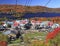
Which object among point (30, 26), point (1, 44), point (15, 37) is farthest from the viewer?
point (30, 26)

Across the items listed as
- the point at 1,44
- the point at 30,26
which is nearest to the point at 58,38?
the point at 1,44

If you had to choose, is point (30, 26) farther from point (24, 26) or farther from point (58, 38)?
point (58, 38)

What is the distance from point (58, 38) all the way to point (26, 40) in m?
7.24

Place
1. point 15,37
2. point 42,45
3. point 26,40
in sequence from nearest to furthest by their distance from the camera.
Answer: point 42,45 < point 26,40 < point 15,37

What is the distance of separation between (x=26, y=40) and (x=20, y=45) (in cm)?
147

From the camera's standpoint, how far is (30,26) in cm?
4816

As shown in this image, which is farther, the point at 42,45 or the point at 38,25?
the point at 38,25

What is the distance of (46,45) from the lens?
52.5 feet

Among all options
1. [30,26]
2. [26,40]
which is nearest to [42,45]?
[26,40]

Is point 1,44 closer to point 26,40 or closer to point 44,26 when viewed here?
point 26,40

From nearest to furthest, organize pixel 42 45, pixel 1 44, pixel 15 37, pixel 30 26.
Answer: pixel 42 45 → pixel 1 44 → pixel 15 37 → pixel 30 26

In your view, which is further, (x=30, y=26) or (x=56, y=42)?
(x=30, y=26)

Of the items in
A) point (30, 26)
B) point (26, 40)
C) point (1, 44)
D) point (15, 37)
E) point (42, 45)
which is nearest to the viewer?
point (42, 45)

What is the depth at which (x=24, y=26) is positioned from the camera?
4822 centimetres
